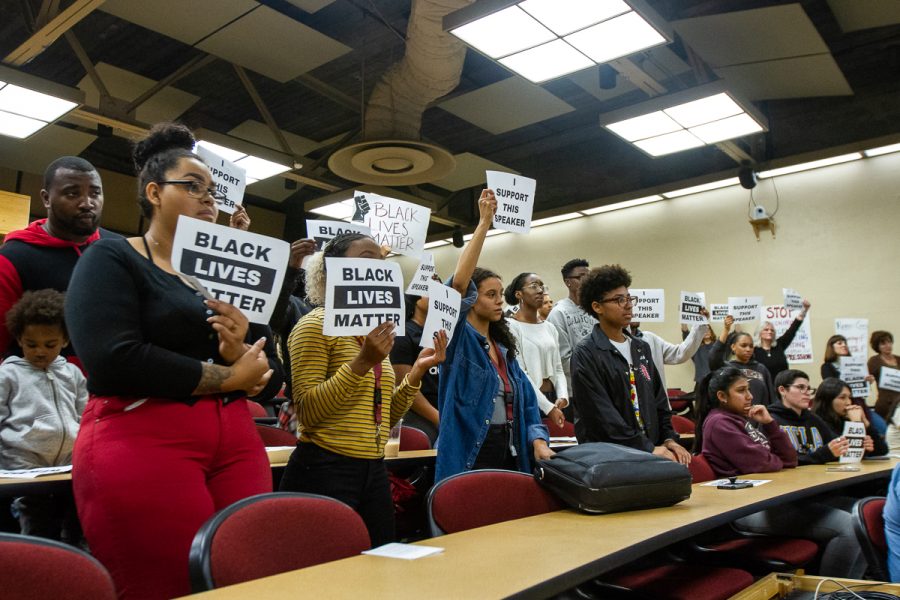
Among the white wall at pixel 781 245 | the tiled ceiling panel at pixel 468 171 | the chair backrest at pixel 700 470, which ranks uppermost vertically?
the tiled ceiling panel at pixel 468 171

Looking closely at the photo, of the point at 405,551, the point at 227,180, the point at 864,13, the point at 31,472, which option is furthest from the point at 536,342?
the point at 864,13

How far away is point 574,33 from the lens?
495cm

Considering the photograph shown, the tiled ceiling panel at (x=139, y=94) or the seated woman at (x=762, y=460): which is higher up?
the tiled ceiling panel at (x=139, y=94)

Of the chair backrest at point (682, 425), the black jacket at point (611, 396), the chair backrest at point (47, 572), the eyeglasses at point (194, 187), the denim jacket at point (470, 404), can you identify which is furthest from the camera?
the chair backrest at point (682, 425)

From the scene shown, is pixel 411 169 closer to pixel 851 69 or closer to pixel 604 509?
pixel 851 69

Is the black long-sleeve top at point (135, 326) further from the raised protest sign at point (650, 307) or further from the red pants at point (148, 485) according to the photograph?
the raised protest sign at point (650, 307)

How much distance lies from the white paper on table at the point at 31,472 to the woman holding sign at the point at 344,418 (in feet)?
2.26

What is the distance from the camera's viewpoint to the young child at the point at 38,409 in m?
2.30

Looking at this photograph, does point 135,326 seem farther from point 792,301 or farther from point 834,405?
point 792,301

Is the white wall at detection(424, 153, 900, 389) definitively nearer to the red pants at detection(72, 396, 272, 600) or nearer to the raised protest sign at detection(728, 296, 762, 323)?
the raised protest sign at detection(728, 296, 762, 323)

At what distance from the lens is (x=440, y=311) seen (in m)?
2.63

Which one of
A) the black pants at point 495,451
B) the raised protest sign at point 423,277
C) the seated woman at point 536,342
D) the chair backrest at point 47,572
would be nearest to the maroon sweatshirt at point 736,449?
the seated woman at point 536,342

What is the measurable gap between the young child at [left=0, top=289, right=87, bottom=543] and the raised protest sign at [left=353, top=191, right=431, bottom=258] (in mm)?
1399

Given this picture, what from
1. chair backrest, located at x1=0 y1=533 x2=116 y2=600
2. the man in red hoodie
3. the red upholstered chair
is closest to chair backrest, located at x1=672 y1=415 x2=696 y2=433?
the red upholstered chair
